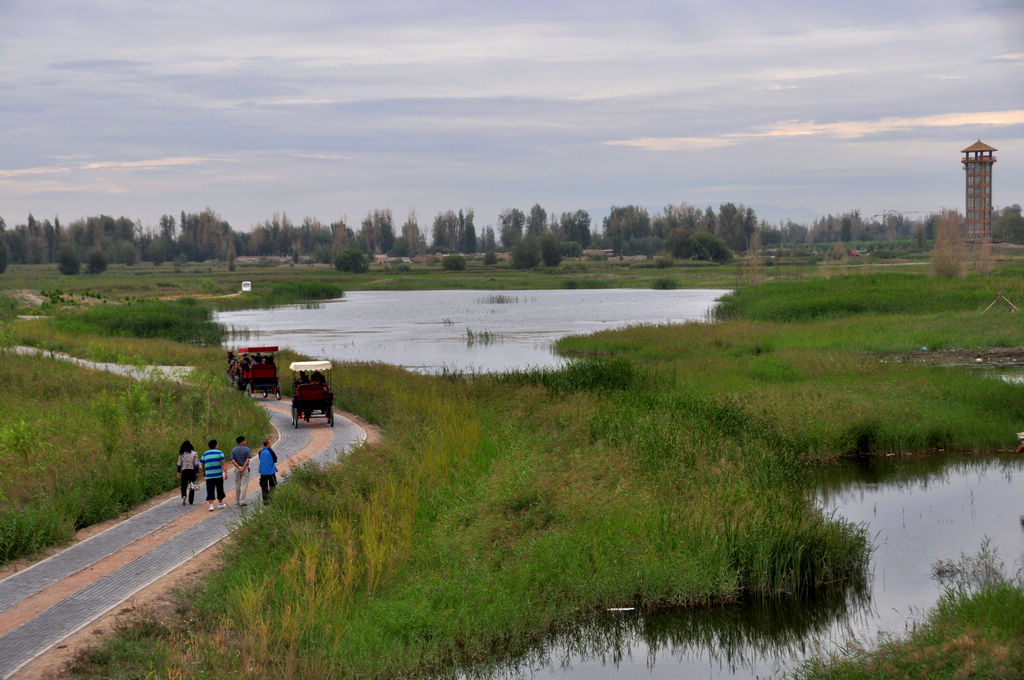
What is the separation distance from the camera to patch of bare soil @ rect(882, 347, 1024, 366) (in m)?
42.4

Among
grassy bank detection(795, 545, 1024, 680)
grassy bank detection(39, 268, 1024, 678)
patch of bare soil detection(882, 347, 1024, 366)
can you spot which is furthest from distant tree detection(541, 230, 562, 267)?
grassy bank detection(795, 545, 1024, 680)

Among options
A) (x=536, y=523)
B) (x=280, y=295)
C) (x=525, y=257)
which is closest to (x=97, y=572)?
(x=536, y=523)

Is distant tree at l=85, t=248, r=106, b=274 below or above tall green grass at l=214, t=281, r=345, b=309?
above

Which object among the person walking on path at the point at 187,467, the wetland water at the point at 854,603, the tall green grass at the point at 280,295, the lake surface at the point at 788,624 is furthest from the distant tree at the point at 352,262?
the lake surface at the point at 788,624

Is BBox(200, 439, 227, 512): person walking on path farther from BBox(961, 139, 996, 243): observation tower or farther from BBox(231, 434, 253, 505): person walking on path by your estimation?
BBox(961, 139, 996, 243): observation tower

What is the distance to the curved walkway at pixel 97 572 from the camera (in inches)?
495

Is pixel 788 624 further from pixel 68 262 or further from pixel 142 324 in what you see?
pixel 68 262

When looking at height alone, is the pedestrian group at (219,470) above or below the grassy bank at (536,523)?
above

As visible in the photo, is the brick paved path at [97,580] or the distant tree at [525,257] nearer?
the brick paved path at [97,580]

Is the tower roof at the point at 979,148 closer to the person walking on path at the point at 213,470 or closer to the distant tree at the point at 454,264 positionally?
the distant tree at the point at 454,264

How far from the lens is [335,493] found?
62.1ft

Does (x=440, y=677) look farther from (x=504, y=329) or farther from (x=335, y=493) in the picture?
(x=504, y=329)

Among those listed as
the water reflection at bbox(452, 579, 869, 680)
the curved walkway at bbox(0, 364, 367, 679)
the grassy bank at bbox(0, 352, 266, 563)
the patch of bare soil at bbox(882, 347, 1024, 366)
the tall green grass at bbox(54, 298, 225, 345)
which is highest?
the tall green grass at bbox(54, 298, 225, 345)

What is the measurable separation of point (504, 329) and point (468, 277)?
83213 millimetres
